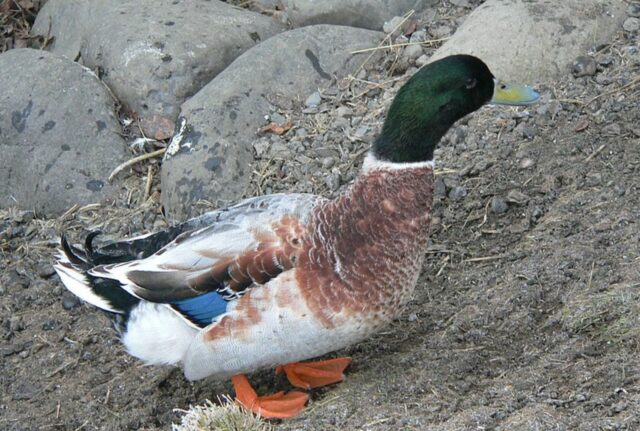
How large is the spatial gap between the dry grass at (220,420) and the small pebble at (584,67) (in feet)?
9.64

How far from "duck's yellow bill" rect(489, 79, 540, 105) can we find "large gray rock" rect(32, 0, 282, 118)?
256cm

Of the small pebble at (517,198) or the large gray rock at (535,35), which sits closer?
the small pebble at (517,198)

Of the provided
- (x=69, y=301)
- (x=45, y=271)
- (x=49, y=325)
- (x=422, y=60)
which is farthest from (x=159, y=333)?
(x=422, y=60)

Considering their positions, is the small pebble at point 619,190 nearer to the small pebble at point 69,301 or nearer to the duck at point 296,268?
the duck at point 296,268

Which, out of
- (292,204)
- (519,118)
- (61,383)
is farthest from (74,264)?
(519,118)

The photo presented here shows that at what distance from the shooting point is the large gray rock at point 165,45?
6.51 metres

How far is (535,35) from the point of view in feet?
19.4

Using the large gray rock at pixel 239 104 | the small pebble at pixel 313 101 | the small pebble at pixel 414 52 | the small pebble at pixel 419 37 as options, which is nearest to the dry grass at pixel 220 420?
the large gray rock at pixel 239 104

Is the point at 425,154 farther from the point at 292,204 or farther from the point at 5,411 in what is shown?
the point at 5,411

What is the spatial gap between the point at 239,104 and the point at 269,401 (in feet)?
7.60

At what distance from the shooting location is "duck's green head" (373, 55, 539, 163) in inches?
169

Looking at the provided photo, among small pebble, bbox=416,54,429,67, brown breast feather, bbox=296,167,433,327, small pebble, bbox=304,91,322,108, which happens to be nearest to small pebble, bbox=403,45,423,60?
small pebble, bbox=416,54,429,67

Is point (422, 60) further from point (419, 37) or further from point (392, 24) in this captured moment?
point (392, 24)

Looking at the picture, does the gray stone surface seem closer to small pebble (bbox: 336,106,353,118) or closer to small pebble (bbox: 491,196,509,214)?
small pebble (bbox: 336,106,353,118)
